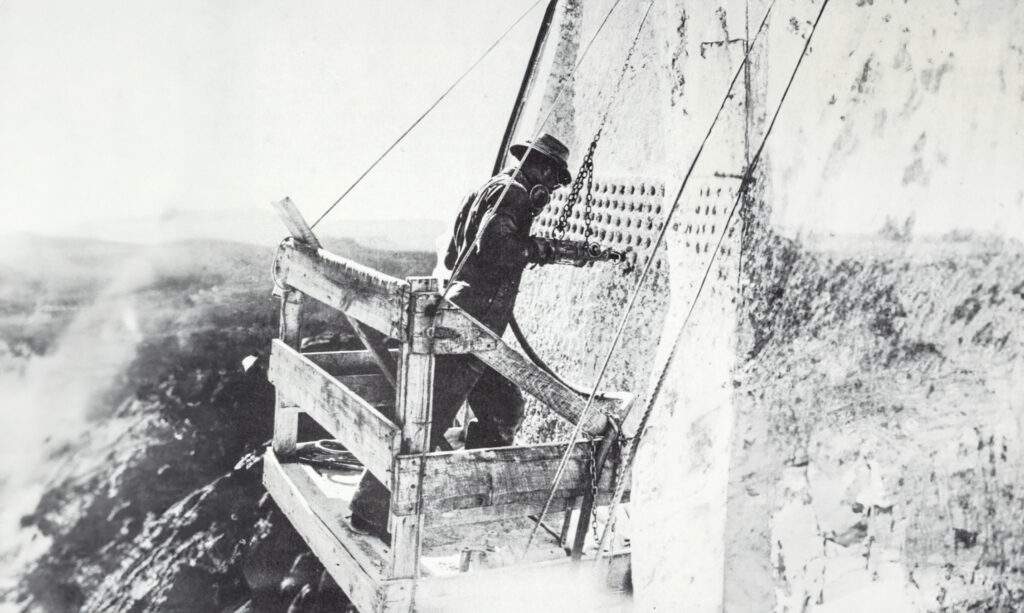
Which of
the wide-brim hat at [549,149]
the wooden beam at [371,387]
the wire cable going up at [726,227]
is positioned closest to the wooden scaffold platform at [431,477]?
the wire cable going up at [726,227]

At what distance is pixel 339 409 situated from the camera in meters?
3.00

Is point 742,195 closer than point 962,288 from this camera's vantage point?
No

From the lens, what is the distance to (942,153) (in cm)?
149

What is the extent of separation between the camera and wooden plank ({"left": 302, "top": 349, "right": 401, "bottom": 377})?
13.4 feet

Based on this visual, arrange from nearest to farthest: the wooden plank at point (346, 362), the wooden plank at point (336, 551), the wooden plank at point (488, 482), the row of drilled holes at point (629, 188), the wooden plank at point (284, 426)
Answer: the wooden plank at point (488, 482), the wooden plank at point (336, 551), the wooden plank at point (284, 426), the wooden plank at point (346, 362), the row of drilled holes at point (629, 188)

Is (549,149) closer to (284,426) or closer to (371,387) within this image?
(371,387)

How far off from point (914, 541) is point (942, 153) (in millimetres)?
795

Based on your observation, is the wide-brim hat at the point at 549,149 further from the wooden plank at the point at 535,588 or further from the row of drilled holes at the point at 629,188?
the wooden plank at the point at 535,588

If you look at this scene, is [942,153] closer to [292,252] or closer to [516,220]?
[516,220]

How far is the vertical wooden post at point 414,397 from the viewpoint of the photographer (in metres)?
2.44

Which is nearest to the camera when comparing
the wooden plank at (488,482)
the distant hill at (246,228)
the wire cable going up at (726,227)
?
the wire cable going up at (726,227)

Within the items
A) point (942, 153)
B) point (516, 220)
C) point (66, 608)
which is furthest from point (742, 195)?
point (66, 608)

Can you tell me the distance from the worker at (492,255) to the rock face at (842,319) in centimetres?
112

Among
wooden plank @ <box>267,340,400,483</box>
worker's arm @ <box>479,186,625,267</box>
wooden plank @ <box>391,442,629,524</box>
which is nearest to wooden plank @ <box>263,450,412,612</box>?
wooden plank @ <box>391,442,629,524</box>
